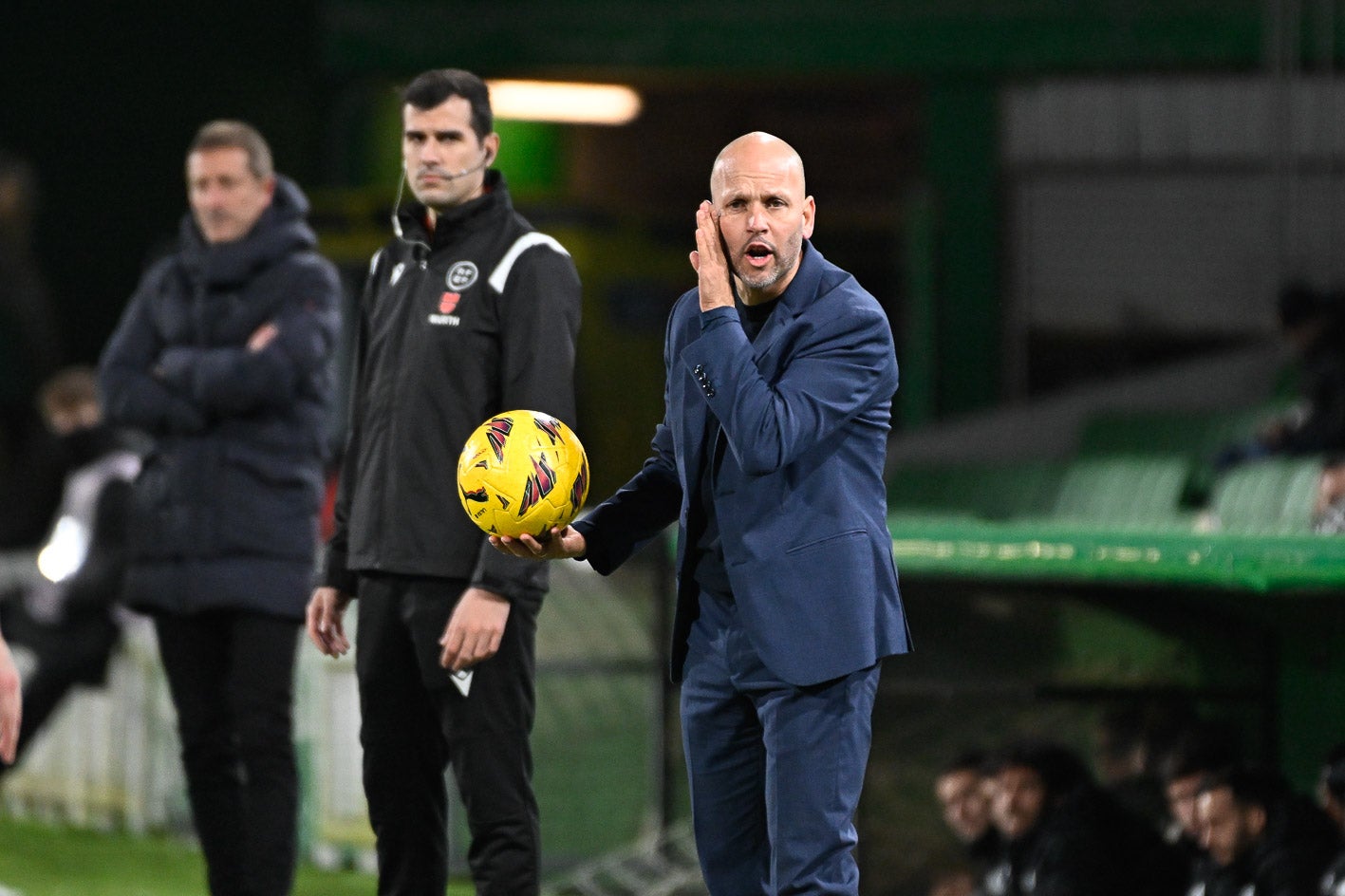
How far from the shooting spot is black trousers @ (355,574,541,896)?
12.7 feet

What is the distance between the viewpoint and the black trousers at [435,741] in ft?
12.7

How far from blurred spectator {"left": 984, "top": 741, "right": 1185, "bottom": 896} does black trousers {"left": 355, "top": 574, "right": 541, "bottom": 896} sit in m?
2.16

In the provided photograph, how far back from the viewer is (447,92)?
4.04m

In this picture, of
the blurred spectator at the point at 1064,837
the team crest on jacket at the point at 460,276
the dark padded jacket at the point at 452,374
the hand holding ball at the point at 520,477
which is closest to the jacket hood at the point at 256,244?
the dark padded jacket at the point at 452,374

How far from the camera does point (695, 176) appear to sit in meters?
16.0

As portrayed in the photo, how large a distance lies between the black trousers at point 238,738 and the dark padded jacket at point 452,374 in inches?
23.2

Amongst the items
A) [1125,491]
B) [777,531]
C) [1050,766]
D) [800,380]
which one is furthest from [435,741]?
[1125,491]

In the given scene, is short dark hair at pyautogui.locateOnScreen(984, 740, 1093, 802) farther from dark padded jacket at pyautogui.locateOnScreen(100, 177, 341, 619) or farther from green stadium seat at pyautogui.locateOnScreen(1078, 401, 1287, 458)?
green stadium seat at pyautogui.locateOnScreen(1078, 401, 1287, 458)

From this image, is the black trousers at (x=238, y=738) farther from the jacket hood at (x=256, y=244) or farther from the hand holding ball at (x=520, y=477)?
the hand holding ball at (x=520, y=477)

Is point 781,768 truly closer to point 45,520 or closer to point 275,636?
point 275,636

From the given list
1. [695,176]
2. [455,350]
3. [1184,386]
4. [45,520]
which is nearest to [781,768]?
[455,350]

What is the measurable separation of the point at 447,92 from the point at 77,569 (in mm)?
3719

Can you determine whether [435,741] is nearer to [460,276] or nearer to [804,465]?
[460,276]

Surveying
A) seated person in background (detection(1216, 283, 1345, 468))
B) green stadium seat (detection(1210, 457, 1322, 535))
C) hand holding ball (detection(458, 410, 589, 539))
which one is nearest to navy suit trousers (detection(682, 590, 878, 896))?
hand holding ball (detection(458, 410, 589, 539))
